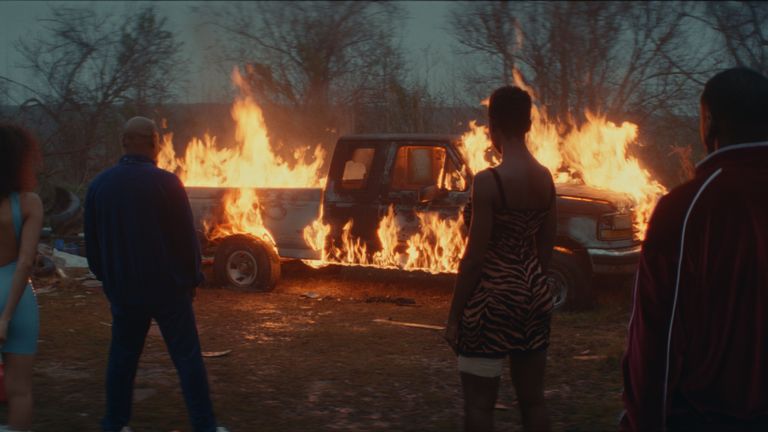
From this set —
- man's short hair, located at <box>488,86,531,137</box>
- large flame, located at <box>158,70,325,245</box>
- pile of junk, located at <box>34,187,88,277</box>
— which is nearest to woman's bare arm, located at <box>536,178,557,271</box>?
man's short hair, located at <box>488,86,531,137</box>

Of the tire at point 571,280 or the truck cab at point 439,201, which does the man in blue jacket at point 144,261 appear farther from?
the tire at point 571,280

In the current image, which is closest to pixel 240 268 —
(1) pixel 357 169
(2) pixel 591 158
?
(1) pixel 357 169

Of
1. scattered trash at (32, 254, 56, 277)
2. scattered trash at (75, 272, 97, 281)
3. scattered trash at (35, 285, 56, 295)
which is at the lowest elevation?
scattered trash at (35, 285, 56, 295)

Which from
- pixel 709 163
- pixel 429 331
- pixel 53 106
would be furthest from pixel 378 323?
pixel 53 106

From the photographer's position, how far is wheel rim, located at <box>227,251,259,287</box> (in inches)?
425

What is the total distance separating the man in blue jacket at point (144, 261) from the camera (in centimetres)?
467

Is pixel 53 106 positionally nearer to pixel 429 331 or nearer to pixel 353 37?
pixel 353 37

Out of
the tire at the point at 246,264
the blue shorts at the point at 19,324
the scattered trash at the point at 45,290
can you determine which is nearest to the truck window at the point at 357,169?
the tire at the point at 246,264

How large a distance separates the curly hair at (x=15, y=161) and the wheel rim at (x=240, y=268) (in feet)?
20.9

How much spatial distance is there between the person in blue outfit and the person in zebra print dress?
86.1 inches

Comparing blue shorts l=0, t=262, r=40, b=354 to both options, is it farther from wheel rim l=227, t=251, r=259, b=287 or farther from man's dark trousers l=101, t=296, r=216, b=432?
wheel rim l=227, t=251, r=259, b=287

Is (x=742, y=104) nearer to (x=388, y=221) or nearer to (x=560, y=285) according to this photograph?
(x=560, y=285)

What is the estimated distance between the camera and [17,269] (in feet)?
13.8

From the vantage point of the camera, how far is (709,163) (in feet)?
7.73
